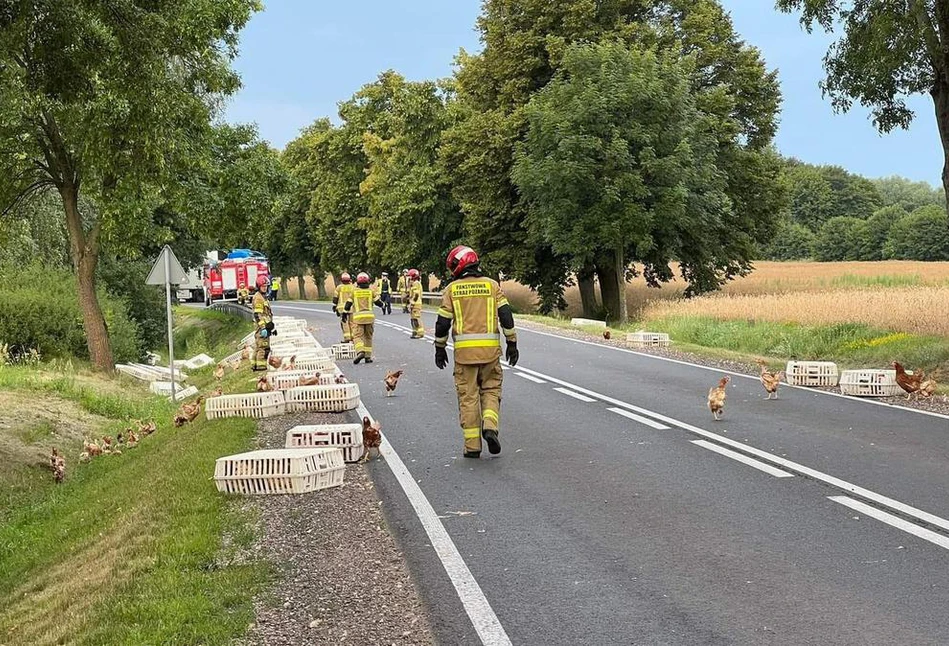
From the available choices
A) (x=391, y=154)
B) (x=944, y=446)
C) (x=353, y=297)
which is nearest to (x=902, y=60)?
(x=944, y=446)

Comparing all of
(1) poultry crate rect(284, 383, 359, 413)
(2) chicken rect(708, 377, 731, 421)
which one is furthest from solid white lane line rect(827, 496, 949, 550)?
(1) poultry crate rect(284, 383, 359, 413)

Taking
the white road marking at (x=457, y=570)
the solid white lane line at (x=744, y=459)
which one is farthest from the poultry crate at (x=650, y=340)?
the white road marking at (x=457, y=570)

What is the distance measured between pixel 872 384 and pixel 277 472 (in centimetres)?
884

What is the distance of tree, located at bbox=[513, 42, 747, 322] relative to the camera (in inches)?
1275

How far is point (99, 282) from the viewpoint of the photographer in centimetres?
3441

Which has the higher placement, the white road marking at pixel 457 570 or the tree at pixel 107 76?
the tree at pixel 107 76

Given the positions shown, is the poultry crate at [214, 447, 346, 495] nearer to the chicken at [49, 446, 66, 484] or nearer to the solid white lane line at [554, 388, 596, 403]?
the chicken at [49, 446, 66, 484]

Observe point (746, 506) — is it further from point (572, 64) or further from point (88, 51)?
point (572, 64)

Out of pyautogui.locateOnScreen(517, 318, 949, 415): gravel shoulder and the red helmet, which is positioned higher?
the red helmet

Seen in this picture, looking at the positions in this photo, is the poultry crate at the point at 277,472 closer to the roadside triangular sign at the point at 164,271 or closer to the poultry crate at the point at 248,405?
the poultry crate at the point at 248,405

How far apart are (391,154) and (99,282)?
26.3 metres

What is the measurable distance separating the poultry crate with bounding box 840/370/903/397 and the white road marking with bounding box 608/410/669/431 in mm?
3550

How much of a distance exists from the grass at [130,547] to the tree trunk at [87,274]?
6.57 meters

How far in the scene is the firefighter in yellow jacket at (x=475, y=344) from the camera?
9.38 m
